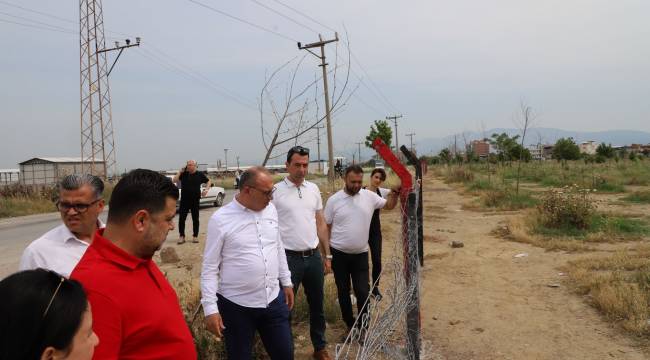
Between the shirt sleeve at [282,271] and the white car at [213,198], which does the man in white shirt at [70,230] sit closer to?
the shirt sleeve at [282,271]

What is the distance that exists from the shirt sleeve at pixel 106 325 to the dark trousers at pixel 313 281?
99.5 inches

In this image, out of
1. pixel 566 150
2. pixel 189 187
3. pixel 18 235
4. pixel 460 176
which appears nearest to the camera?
pixel 189 187

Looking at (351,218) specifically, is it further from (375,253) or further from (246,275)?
(246,275)

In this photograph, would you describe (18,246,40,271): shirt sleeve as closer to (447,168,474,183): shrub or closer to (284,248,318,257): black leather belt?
(284,248,318,257): black leather belt

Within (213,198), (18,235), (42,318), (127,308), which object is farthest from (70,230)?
(213,198)

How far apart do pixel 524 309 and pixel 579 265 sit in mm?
2002

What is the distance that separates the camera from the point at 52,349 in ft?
3.58

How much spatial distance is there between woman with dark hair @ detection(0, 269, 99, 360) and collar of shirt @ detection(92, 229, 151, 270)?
13.4 inches

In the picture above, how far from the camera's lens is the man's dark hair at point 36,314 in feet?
3.40

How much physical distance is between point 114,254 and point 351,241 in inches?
122

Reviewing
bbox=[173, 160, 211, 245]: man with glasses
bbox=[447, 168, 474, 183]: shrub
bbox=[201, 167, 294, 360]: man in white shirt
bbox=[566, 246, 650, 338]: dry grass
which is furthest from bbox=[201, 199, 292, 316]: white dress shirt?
bbox=[447, 168, 474, 183]: shrub

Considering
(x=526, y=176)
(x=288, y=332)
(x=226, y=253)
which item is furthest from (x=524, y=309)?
(x=526, y=176)

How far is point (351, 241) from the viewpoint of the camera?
4.48 metres

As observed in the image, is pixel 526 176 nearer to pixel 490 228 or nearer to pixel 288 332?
pixel 490 228
